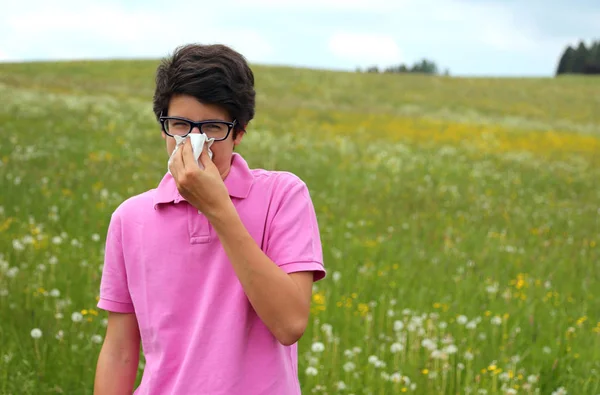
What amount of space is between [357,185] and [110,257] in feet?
31.9

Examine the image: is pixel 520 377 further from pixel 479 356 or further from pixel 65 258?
pixel 65 258

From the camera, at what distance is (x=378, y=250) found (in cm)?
709

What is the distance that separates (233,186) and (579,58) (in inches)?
3782

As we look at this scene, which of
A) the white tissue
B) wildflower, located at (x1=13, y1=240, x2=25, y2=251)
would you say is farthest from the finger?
wildflower, located at (x1=13, y1=240, x2=25, y2=251)

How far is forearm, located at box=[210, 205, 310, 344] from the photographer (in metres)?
1.59

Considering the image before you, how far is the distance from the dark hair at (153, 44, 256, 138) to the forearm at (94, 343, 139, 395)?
642 mm

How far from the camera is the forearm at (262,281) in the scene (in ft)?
5.22

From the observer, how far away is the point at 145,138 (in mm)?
15234

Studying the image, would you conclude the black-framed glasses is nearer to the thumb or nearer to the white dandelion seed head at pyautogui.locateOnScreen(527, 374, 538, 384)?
the thumb

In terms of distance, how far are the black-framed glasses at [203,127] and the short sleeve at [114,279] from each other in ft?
1.02

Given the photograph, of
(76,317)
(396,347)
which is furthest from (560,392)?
(76,317)

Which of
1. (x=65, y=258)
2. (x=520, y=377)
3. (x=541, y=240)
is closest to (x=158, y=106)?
(x=520, y=377)

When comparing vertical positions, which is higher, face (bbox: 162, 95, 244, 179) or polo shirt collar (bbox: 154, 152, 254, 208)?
face (bbox: 162, 95, 244, 179)

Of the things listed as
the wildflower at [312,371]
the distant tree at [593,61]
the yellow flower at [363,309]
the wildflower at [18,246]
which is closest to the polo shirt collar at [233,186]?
the wildflower at [312,371]
